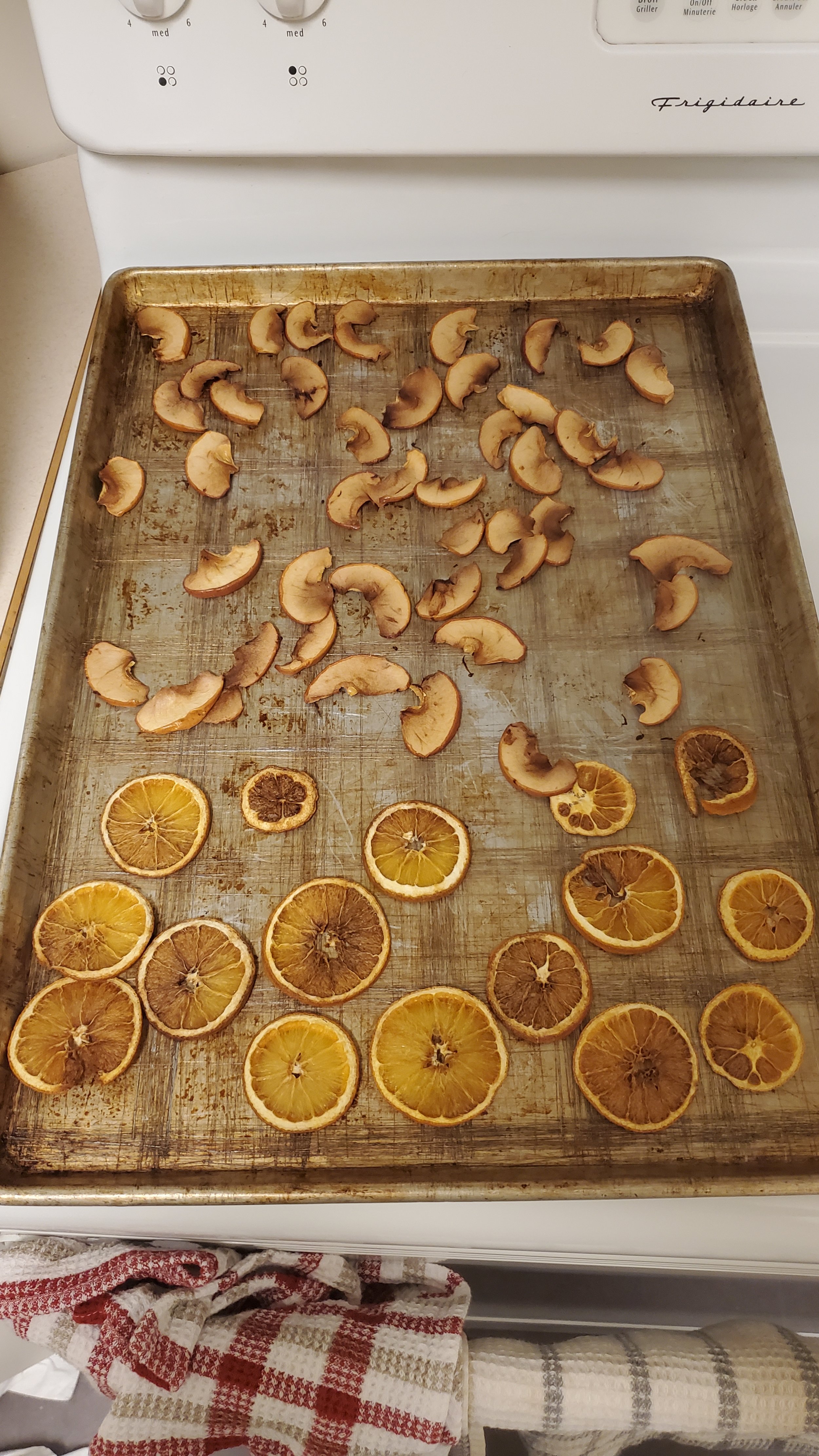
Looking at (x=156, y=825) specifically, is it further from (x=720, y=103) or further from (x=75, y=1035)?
(x=720, y=103)

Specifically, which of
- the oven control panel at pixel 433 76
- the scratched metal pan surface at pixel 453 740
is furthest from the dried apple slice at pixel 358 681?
the oven control panel at pixel 433 76

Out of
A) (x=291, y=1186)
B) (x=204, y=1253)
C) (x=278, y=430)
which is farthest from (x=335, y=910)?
(x=278, y=430)

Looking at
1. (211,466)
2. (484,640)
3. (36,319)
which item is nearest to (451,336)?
(211,466)

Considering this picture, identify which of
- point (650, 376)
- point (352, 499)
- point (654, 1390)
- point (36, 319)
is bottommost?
point (654, 1390)

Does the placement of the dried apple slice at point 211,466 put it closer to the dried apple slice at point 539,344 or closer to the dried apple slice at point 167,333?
the dried apple slice at point 167,333

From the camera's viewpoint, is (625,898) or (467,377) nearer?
(625,898)

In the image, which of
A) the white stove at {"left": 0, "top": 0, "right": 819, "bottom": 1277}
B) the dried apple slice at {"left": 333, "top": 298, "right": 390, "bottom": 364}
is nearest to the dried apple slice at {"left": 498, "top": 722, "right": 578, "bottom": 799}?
the white stove at {"left": 0, "top": 0, "right": 819, "bottom": 1277}

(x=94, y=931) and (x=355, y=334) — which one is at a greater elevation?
(x=355, y=334)

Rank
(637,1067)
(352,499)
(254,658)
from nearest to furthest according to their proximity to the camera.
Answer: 1. (637,1067)
2. (254,658)
3. (352,499)
